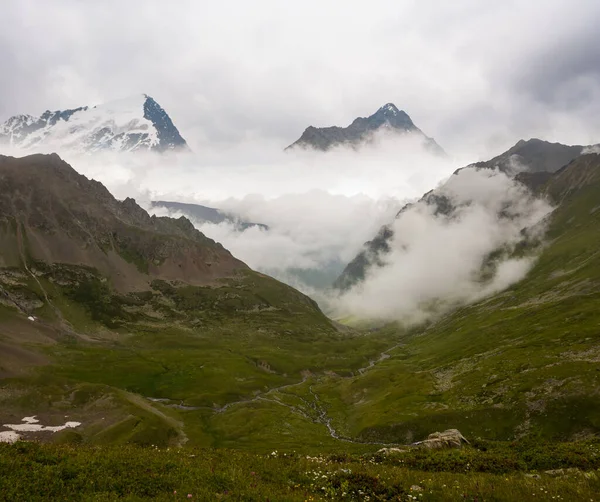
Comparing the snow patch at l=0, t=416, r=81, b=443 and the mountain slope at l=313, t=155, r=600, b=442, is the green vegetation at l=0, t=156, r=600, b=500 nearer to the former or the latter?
the mountain slope at l=313, t=155, r=600, b=442

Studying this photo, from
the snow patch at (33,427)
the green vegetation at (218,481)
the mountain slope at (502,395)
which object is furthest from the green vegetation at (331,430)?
the snow patch at (33,427)

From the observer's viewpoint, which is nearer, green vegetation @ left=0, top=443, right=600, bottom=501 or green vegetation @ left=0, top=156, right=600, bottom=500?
green vegetation @ left=0, top=443, right=600, bottom=501

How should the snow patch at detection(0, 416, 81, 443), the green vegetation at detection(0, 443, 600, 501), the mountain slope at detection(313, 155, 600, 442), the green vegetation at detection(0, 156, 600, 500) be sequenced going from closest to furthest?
the green vegetation at detection(0, 443, 600, 501) → the green vegetation at detection(0, 156, 600, 500) → the mountain slope at detection(313, 155, 600, 442) → the snow patch at detection(0, 416, 81, 443)

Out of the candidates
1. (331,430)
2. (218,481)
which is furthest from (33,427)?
(218,481)

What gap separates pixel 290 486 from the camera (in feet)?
66.5

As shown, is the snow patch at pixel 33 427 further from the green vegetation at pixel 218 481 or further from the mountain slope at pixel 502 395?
the green vegetation at pixel 218 481

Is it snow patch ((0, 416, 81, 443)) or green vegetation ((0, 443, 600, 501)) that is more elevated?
green vegetation ((0, 443, 600, 501))

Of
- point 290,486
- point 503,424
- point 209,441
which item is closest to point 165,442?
point 209,441

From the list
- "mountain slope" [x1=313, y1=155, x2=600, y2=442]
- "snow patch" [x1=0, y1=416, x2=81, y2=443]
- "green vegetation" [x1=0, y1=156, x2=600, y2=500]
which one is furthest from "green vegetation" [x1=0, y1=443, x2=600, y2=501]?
"snow patch" [x1=0, y1=416, x2=81, y2=443]

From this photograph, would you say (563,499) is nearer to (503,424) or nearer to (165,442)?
(503,424)

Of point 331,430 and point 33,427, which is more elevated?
point 33,427

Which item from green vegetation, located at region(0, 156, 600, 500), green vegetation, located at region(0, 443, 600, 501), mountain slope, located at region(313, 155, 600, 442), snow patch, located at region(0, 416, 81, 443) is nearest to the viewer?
green vegetation, located at region(0, 443, 600, 501)

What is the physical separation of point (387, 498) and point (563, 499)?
303 inches

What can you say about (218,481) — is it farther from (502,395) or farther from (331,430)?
(331,430)
